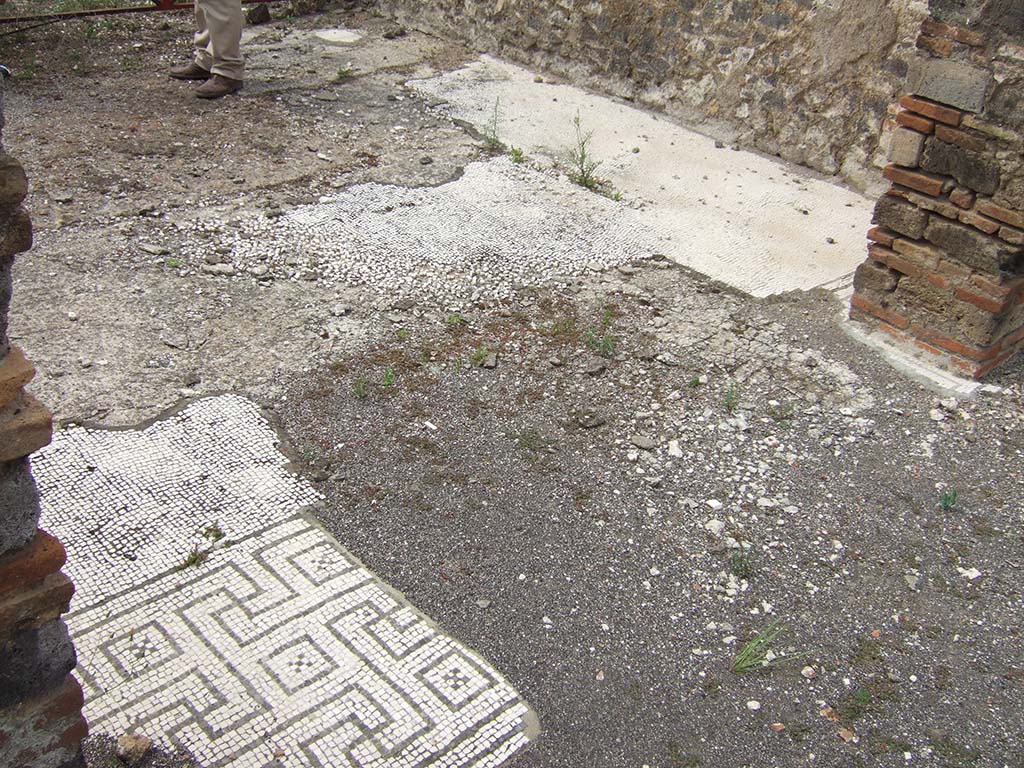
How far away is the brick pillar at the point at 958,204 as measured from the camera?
10.9 ft

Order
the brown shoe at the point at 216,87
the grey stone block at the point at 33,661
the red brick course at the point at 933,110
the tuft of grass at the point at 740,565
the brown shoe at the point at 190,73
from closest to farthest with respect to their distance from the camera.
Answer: the grey stone block at the point at 33,661
the tuft of grass at the point at 740,565
the red brick course at the point at 933,110
the brown shoe at the point at 216,87
the brown shoe at the point at 190,73

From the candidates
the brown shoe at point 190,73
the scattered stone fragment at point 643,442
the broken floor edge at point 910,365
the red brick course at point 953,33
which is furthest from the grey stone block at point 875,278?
the brown shoe at point 190,73

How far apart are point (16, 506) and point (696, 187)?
163 inches

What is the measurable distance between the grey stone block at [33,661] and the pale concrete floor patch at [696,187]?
3197mm

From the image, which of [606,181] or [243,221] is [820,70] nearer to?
[606,181]

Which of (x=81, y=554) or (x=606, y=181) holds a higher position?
(x=606, y=181)

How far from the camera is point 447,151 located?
537 cm

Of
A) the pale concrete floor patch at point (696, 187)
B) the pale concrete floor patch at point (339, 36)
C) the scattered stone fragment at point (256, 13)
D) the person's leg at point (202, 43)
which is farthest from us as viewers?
the scattered stone fragment at point (256, 13)

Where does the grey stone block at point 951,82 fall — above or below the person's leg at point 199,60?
above

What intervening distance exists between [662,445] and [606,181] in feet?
7.41

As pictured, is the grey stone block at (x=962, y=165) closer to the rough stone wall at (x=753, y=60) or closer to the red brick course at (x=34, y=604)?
the rough stone wall at (x=753, y=60)

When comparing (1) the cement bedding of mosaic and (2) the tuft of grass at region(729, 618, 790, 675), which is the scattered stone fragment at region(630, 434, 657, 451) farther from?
(1) the cement bedding of mosaic

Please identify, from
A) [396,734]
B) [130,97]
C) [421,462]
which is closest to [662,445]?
[421,462]

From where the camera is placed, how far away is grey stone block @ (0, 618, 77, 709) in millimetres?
1783
